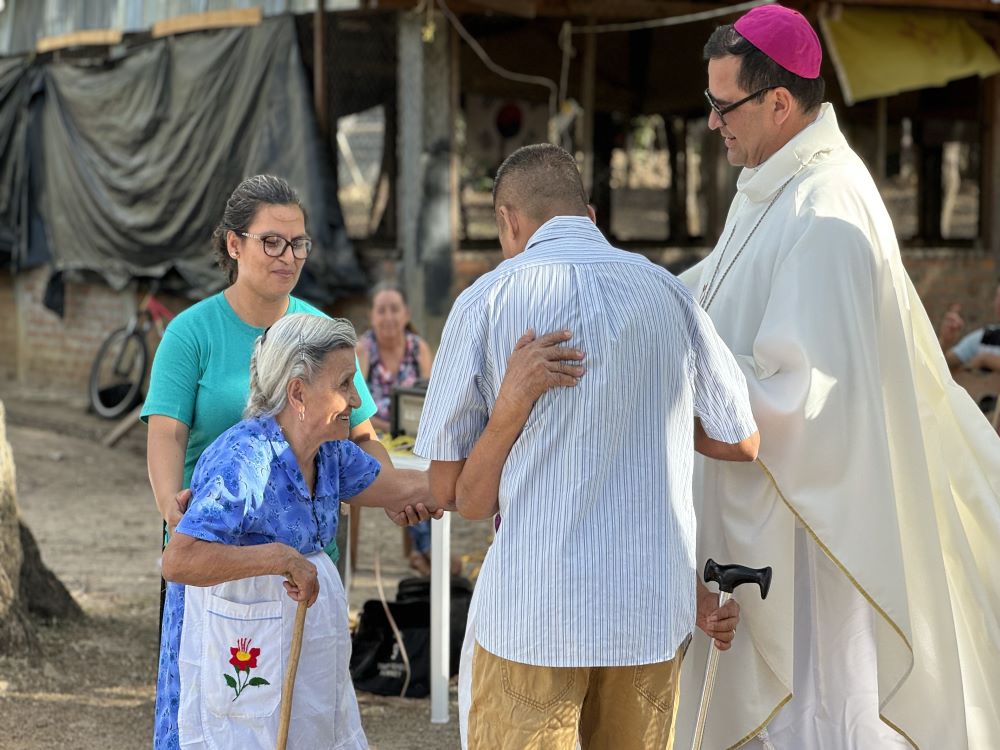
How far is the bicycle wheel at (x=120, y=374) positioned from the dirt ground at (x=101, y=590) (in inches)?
9.7

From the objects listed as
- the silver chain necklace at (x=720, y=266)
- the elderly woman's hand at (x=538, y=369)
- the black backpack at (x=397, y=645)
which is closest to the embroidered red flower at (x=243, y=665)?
the elderly woman's hand at (x=538, y=369)

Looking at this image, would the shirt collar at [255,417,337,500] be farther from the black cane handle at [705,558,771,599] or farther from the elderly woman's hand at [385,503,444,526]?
the black cane handle at [705,558,771,599]

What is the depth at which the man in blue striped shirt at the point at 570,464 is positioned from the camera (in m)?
2.38

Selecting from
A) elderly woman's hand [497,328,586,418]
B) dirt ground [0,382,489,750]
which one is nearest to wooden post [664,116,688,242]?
dirt ground [0,382,489,750]

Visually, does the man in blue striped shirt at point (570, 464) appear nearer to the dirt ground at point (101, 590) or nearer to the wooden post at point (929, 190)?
the dirt ground at point (101, 590)

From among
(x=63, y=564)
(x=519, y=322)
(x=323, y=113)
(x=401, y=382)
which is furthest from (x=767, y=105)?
(x=323, y=113)

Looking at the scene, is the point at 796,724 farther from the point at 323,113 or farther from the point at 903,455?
the point at 323,113

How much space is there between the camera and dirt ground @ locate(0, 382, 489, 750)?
4.86m

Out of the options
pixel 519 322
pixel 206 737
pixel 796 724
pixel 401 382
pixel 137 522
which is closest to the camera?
pixel 519 322

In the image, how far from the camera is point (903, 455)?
125 inches

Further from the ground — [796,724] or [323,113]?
[323,113]

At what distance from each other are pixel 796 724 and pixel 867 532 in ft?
1.91

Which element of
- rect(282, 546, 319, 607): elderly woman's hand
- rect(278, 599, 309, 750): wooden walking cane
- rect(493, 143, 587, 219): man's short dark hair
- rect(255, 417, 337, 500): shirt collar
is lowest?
rect(278, 599, 309, 750): wooden walking cane

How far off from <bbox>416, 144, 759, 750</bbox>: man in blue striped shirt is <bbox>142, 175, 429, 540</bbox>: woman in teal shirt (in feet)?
2.74
